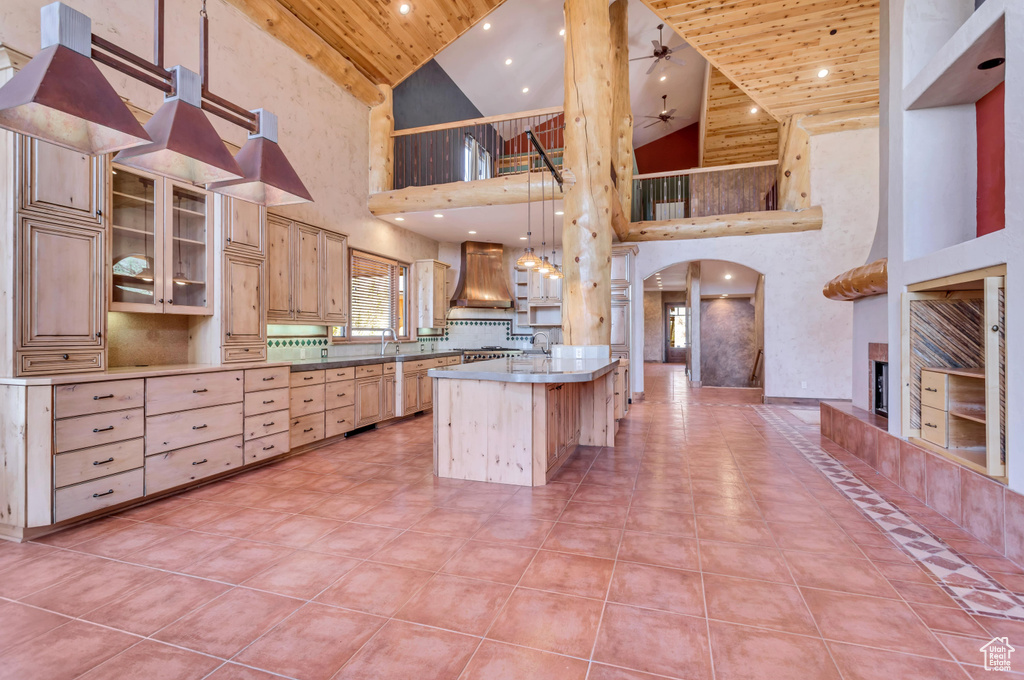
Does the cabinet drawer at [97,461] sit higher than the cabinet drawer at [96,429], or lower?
lower

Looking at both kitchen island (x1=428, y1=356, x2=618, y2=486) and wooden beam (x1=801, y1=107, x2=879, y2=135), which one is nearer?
kitchen island (x1=428, y1=356, x2=618, y2=486)

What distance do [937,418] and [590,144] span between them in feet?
12.1

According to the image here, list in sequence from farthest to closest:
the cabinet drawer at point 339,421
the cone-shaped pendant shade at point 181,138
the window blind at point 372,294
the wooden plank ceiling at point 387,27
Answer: the window blind at point 372,294 < the wooden plank ceiling at point 387,27 < the cabinet drawer at point 339,421 < the cone-shaped pendant shade at point 181,138

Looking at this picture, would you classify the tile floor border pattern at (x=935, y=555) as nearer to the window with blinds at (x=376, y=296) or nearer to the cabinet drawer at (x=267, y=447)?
the cabinet drawer at (x=267, y=447)

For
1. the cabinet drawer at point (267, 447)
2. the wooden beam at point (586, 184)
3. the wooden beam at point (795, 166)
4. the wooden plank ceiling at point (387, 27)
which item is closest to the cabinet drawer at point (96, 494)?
the cabinet drawer at point (267, 447)

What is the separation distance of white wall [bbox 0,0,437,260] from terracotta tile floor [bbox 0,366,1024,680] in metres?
3.09

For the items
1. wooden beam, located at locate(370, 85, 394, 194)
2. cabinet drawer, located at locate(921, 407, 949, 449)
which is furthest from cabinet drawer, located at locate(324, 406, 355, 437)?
cabinet drawer, located at locate(921, 407, 949, 449)

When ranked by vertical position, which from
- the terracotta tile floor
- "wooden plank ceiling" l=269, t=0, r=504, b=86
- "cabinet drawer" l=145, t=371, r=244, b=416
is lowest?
the terracotta tile floor

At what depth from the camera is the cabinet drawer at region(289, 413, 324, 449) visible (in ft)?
14.4

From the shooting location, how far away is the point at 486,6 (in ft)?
20.5

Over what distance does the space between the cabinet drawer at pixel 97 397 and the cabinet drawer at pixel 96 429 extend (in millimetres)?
36

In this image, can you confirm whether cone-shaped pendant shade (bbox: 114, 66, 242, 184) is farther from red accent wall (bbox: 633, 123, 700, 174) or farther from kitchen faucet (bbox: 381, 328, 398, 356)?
red accent wall (bbox: 633, 123, 700, 174)

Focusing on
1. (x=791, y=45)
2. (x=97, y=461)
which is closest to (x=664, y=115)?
(x=791, y=45)

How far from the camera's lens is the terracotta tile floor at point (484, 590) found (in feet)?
5.26
